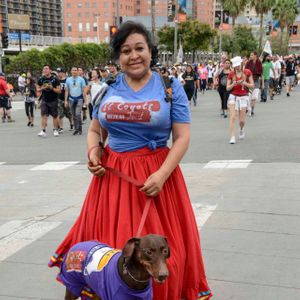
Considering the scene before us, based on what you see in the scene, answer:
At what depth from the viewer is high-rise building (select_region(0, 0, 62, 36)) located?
142 meters

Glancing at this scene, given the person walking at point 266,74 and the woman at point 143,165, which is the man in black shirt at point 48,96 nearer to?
the person walking at point 266,74

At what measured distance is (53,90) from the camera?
12.9 m

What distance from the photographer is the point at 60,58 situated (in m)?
40.1

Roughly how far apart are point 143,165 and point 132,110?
34 cm

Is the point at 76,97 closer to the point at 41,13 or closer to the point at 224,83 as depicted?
the point at 224,83

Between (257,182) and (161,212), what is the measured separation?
4.19 meters

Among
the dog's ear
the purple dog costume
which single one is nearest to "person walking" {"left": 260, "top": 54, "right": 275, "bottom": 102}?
the purple dog costume

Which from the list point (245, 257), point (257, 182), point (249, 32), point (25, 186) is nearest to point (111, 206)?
point (245, 257)

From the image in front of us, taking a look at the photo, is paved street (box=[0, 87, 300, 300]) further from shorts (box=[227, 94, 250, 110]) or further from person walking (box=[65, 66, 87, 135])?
person walking (box=[65, 66, 87, 135])

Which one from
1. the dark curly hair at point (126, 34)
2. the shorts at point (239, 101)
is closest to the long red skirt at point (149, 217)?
the dark curly hair at point (126, 34)

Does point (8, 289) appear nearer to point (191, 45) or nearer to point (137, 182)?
point (137, 182)

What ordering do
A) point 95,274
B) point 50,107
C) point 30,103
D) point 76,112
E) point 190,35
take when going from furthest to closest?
point 190,35 < point 30,103 < point 50,107 < point 76,112 < point 95,274

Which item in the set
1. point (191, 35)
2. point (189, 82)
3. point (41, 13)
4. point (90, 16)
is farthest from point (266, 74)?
point (41, 13)

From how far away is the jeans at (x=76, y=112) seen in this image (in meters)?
12.8
